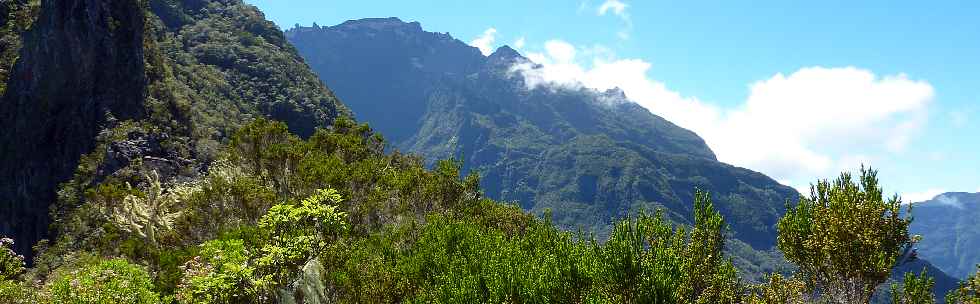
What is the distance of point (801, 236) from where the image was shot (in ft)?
70.4

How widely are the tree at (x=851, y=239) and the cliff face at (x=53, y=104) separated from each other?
87.4 metres

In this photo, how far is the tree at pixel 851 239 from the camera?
19109 mm

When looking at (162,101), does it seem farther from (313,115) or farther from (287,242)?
(287,242)

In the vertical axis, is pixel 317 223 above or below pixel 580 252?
below

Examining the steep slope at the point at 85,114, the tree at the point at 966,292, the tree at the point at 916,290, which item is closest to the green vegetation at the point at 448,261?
the tree at the point at 916,290

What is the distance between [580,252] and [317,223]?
1481 centimetres

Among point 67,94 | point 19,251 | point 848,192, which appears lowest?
point 19,251

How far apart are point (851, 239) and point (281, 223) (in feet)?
77.8

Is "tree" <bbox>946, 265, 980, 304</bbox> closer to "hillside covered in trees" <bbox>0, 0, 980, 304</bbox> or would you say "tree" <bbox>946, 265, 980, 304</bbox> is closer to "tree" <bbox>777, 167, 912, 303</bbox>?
"hillside covered in trees" <bbox>0, 0, 980, 304</bbox>

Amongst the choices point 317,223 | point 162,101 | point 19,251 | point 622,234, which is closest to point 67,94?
point 162,101

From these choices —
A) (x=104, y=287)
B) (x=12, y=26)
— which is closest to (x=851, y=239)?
(x=104, y=287)

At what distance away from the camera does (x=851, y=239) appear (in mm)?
19391

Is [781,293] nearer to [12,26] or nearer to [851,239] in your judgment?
[851,239]

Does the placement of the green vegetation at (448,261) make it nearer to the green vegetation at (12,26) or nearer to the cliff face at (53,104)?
the cliff face at (53,104)
